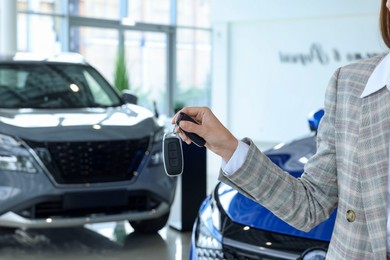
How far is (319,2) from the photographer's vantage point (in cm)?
1181

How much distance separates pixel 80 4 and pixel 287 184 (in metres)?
12.4

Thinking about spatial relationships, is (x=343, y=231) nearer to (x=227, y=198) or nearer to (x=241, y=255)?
(x=241, y=255)

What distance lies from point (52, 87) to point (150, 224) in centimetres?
139

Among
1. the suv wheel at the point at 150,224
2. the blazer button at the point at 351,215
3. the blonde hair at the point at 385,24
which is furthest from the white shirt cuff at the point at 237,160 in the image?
the suv wheel at the point at 150,224

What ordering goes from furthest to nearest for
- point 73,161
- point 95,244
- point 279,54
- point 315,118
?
point 279,54 → point 95,244 → point 73,161 → point 315,118

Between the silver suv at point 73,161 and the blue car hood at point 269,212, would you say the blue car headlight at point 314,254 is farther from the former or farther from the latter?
the silver suv at point 73,161

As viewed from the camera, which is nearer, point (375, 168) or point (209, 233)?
point (375, 168)

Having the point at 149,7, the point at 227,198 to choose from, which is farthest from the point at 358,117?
the point at 149,7

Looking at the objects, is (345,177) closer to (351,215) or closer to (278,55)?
(351,215)

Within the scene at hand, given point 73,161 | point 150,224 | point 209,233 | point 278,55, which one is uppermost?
point 278,55

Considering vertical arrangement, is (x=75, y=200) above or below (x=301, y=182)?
below

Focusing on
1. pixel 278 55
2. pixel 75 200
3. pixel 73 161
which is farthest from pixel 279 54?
pixel 75 200

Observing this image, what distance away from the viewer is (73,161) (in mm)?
5461

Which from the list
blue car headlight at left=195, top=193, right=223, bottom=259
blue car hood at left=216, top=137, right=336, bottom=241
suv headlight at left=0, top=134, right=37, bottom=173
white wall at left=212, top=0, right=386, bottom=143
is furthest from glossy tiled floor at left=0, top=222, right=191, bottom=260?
white wall at left=212, top=0, right=386, bottom=143
